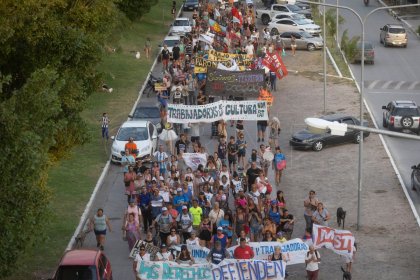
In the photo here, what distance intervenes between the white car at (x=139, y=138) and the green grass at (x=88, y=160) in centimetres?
84

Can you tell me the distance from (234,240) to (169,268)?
5.07 m

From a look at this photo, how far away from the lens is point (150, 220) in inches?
1289

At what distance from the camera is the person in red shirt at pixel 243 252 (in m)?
27.9

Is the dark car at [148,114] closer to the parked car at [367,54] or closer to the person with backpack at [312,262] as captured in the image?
the person with backpack at [312,262]

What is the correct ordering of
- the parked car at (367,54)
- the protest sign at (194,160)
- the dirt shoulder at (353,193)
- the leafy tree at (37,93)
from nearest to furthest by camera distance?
the leafy tree at (37,93) < the dirt shoulder at (353,193) < the protest sign at (194,160) < the parked car at (367,54)

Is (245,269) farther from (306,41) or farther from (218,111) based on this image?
(306,41)

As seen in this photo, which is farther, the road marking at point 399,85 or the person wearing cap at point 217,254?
the road marking at point 399,85

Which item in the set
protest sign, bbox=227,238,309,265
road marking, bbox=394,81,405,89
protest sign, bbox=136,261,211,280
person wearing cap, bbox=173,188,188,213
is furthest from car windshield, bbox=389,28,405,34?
protest sign, bbox=136,261,211,280

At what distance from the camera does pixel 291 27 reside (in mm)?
71312

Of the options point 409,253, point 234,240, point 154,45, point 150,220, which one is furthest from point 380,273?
point 154,45

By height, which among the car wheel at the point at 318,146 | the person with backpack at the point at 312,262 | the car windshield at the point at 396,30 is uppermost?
the person with backpack at the point at 312,262

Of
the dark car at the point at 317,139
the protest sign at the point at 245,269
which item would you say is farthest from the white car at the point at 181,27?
the protest sign at the point at 245,269

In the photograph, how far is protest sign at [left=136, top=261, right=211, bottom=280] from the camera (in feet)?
89.6

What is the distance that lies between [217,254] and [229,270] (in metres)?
1.16
